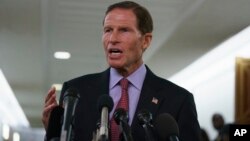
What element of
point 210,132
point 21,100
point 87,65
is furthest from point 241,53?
point 21,100

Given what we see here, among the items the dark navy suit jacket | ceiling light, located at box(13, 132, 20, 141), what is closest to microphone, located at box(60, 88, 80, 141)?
the dark navy suit jacket

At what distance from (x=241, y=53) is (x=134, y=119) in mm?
5240

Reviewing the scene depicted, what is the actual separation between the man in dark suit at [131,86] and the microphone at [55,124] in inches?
8.8

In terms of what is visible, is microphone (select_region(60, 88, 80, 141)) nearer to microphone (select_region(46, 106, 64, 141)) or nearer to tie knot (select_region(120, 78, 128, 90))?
microphone (select_region(46, 106, 64, 141))

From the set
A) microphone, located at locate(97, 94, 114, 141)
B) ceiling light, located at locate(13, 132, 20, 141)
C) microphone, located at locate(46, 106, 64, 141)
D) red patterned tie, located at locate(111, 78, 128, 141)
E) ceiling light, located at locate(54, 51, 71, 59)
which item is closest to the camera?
microphone, located at locate(97, 94, 114, 141)

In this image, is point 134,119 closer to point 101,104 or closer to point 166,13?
point 101,104

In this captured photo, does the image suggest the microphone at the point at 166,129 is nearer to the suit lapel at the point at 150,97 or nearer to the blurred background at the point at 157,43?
the suit lapel at the point at 150,97

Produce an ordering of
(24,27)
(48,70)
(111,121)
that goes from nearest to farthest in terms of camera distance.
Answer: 1. (111,121)
2. (24,27)
3. (48,70)

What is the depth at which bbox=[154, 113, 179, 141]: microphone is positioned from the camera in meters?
1.08

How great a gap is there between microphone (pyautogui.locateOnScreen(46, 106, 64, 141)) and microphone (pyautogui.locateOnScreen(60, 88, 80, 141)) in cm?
6

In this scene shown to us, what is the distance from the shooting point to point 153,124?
1.16 m

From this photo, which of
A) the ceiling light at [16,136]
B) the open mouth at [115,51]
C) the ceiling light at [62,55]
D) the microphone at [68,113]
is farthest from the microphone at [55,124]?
the ceiling light at [16,136]

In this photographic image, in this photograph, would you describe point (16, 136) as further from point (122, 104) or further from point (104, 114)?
point (104, 114)

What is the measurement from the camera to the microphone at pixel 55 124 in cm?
115
